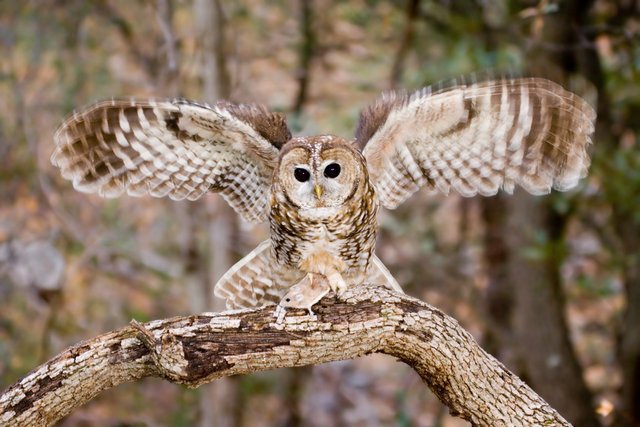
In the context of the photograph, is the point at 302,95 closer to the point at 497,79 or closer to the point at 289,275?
the point at 289,275

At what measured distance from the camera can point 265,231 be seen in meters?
7.68

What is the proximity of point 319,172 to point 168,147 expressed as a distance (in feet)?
2.27

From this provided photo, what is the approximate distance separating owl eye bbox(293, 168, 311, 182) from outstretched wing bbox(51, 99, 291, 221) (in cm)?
23

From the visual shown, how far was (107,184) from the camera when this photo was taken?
361 cm

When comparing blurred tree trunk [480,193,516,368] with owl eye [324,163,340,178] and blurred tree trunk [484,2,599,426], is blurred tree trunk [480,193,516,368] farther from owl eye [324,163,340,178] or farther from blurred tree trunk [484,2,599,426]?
owl eye [324,163,340,178]

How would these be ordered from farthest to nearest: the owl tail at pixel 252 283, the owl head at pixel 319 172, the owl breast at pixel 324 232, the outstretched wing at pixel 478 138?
the owl tail at pixel 252 283 < the owl breast at pixel 324 232 < the owl head at pixel 319 172 < the outstretched wing at pixel 478 138

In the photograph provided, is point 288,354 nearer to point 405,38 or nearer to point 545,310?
point 545,310

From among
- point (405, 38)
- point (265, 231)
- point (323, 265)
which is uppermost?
point (405, 38)

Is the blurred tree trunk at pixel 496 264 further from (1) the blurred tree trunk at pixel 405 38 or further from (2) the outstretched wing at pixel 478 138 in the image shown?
(2) the outstretched wing at pixel 478 138

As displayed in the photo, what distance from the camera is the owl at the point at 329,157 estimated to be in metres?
3.38

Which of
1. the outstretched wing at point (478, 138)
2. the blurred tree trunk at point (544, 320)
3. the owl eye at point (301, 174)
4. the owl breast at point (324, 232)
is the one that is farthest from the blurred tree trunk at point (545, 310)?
the owl eye at point (301, 174)

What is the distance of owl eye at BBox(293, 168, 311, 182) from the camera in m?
3.48

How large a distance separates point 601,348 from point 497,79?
5.65 metres

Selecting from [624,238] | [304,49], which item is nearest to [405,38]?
[304,49]
